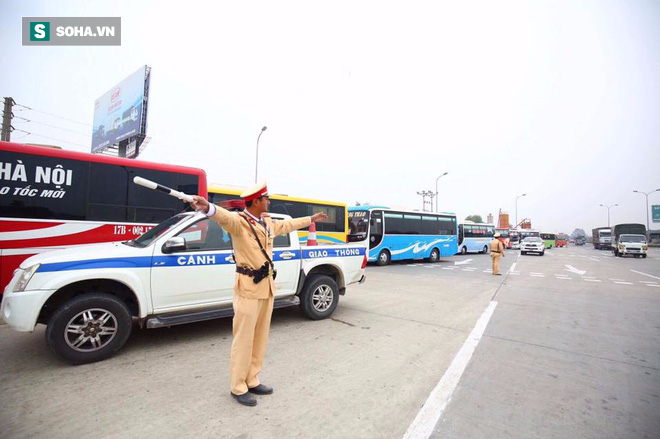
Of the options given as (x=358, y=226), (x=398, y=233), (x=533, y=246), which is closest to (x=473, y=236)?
(x=533, y=246)

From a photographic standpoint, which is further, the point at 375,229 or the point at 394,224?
the point at 394,224

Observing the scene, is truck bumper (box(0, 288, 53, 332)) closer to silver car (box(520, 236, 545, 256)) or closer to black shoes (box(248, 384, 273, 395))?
black shoes (box(248, 384, 273, 395))

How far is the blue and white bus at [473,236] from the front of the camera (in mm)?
28281

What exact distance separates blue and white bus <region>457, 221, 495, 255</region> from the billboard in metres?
27.1

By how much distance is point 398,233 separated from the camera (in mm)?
17438

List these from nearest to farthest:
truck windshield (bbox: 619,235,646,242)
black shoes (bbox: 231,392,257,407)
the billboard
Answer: black shoes (bbox: 231,392,257,407), the billboard, truck windshield (bbox: 619,235,646,242)

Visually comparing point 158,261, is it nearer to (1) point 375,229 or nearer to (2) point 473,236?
(1) point 375,229

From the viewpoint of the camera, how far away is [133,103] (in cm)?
2325

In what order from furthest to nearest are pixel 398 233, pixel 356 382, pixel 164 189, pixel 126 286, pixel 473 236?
1. pixel 473 236
2. pixel 398 233
3. pixel 126 286
4. pixel 356 382
5. pixel 164 189

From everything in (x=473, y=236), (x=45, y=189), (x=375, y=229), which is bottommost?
(x=473, y=236)

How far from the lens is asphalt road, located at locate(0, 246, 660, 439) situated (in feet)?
8.09

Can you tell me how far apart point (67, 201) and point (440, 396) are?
302 inches

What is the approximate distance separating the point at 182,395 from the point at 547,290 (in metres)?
10.1

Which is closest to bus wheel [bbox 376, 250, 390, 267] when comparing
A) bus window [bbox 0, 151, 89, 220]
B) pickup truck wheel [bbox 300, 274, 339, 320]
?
pickup truck wheel [bbox 300, 274, 339, 320]
